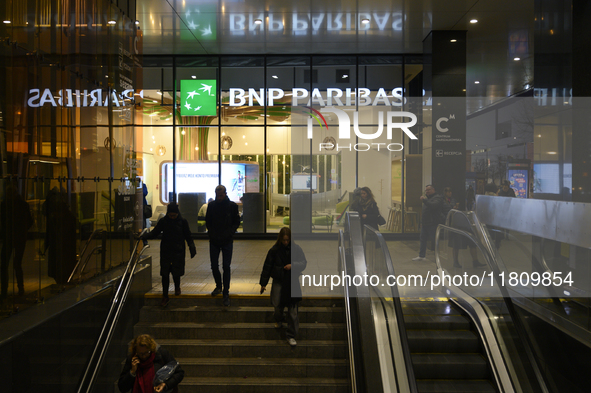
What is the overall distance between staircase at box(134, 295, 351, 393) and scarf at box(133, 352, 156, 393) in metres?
1.57

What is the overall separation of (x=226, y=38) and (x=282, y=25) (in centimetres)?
171

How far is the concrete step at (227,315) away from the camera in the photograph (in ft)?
20.6

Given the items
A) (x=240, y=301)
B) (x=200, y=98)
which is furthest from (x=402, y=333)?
(x=200, y=98)

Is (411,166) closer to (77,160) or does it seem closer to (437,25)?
(437,25)

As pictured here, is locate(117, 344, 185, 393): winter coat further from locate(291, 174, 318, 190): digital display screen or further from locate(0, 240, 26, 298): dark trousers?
locate(291, 174, 318, 190): digital display screen

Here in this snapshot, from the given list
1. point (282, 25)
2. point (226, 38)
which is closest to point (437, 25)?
point (282, 25)

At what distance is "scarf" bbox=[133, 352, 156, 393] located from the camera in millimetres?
3961

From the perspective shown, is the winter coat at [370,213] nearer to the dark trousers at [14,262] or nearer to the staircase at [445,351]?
the staircase at [445,351]

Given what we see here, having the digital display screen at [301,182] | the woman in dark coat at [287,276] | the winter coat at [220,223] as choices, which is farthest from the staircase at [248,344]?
the digital display screen at [301,182]

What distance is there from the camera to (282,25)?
9812 millimetres

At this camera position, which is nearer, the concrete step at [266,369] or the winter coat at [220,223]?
the concrete step at [266,369]

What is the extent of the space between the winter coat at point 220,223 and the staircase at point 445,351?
2.84 m

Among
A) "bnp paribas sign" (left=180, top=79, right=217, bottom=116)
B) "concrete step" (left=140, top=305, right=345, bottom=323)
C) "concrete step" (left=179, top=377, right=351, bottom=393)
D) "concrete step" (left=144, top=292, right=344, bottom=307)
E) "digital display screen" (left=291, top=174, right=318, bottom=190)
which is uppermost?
"bnp paribas sign" (left=180, top=79, right=217, bottom=116)

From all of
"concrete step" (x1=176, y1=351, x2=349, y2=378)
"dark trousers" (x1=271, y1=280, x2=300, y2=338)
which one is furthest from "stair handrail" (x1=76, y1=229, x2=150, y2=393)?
"dark trousers" (x1=271, y1=280, x2=300, y2=338)
